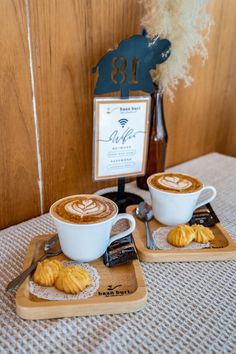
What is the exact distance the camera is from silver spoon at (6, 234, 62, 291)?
0.48 meters

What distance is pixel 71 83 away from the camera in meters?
0.72

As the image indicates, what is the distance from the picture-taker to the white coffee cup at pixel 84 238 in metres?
0.50

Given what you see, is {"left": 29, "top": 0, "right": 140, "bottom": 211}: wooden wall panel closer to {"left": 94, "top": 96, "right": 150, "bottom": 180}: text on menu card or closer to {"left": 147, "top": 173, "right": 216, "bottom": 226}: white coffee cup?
{"left": 94, "top": 96, "right": 150, "bottom": 180}: text on menu card

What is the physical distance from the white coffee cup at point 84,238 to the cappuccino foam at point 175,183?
0.14m

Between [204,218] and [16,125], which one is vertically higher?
[16,125]

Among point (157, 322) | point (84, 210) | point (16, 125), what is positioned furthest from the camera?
point (16, 125)

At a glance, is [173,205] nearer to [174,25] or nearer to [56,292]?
[56,292]

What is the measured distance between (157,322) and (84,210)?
21 cm

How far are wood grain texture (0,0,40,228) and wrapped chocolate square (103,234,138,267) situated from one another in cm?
26

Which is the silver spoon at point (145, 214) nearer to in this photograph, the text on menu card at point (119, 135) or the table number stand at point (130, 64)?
the text on menu card at point (119, 135)

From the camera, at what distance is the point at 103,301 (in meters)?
0.45

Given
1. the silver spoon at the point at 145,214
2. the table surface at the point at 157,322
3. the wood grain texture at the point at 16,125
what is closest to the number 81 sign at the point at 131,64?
the wood grain texture at the point at 16,125

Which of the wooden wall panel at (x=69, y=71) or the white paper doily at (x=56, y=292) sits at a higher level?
the wooden wall panel at (x=69, y=71)

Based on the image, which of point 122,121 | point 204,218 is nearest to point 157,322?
point 204,218
